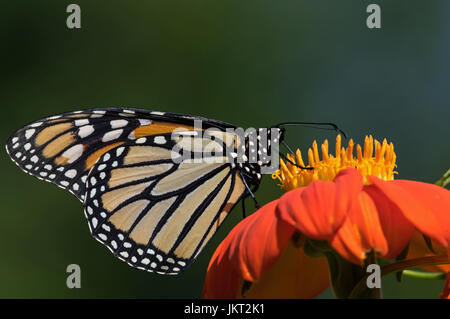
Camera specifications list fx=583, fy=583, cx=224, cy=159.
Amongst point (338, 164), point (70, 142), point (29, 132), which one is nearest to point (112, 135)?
point (70, 142)

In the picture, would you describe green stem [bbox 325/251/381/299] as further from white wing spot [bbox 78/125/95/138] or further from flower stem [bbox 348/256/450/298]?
white wing spot [bbox 78/125/95/138]

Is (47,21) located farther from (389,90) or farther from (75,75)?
(389,90)

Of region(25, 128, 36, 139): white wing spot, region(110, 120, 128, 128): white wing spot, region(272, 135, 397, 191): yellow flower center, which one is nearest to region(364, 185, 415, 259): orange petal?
region(272, 135, 397, 191): yellow flower center

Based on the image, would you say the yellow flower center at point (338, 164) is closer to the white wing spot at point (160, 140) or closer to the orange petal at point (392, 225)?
the orange petal at point (392, 225)

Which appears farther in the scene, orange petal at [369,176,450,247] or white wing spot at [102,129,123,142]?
white wing spot at [102,129,123,142]

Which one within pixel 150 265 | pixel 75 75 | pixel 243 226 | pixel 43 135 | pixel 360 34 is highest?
pixel 360 34

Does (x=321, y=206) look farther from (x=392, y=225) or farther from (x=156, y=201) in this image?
(x=156, y=201)
